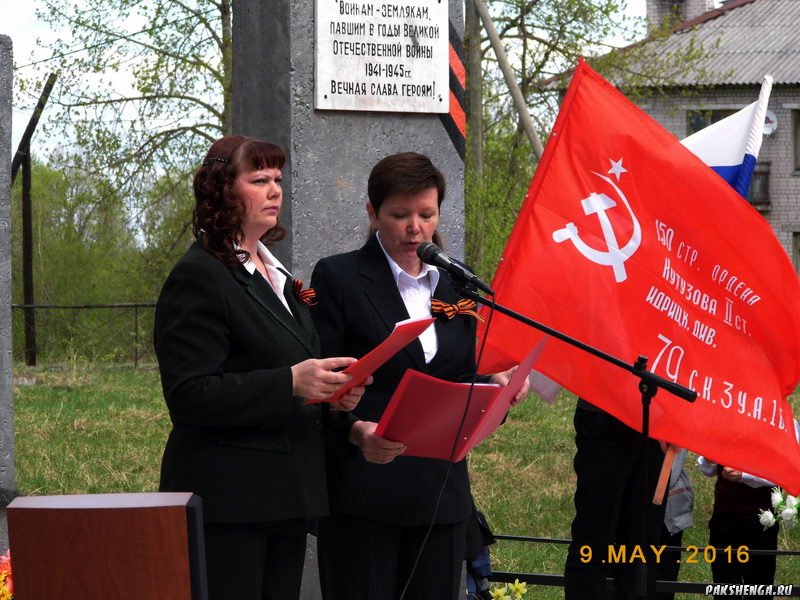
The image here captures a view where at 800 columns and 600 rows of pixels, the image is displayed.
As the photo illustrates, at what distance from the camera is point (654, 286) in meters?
5.07

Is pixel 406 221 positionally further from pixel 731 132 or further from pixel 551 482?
pixel 551 482

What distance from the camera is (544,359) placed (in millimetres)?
4855

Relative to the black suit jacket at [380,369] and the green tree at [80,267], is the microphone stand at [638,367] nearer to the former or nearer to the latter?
the black suit jacket at [380,369]

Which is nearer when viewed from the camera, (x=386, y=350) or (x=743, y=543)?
(x=386, y=350)

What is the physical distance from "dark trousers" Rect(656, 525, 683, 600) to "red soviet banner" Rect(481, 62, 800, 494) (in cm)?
145

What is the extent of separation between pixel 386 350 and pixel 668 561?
12.0 feet

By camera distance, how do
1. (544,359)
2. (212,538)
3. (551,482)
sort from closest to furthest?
(212,538) → (544,359) → (551,482)

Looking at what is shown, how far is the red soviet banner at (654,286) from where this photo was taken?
16.1 feet

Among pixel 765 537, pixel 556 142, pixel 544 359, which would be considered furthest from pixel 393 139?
pixel 765 537

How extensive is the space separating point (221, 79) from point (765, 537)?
766 inches

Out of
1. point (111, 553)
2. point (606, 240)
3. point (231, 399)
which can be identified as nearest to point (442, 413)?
point (231, 399)

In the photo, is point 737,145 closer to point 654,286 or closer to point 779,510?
point 654,286

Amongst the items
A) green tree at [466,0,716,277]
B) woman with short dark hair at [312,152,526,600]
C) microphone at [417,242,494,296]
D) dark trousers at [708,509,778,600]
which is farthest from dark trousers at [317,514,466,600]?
green tree at [466,0,716,277]

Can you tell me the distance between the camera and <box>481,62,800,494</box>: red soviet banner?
4.91m
